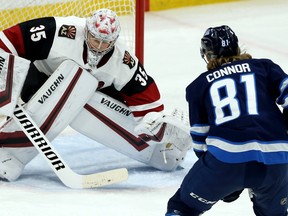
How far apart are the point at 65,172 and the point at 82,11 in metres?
1.30

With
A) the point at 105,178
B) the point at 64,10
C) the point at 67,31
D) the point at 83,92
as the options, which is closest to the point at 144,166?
the point at 105,178

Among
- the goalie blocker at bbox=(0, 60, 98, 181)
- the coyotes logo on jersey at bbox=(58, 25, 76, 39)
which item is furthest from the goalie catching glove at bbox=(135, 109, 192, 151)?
the coyotes logo on jersey at bbox=(58, 25, 76, 39)

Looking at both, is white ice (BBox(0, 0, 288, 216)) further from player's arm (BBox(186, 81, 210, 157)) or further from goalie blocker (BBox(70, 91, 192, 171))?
player's arm (BBox(186, 81, 210, 157))

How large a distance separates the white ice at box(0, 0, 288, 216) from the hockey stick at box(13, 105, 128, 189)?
36 mm

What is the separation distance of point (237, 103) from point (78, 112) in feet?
4.08

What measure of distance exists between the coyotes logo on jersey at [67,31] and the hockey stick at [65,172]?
0.33 meters

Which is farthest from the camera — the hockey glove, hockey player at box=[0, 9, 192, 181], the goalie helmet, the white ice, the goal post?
the goal post

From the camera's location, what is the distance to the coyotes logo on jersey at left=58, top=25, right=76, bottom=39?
348 cm

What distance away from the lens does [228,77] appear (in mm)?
2506

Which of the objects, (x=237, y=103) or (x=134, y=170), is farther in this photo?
(x=134, y=170)

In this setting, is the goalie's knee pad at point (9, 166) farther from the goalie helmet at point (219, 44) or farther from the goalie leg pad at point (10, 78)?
the goalie helmet at point (219, 44)

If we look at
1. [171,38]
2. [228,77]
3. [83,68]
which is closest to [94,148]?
[83,68]

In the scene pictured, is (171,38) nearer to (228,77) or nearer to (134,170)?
(134,170)

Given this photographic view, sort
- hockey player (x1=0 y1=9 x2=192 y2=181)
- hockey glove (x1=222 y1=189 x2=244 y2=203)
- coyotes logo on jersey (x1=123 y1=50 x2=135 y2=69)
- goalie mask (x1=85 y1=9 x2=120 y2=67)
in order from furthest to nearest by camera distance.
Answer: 1. coyotes logo on jersey (x1=123 y1=50 x2=135 y2=69)
2. hockey player (x1=0 y1=9 x2=192 y2=181)
3. goalie mask (x1=85 y1=9 x2=120 y2=67)
4. hockey glove (x1=222 y1=189 x2=244 y2=203)
